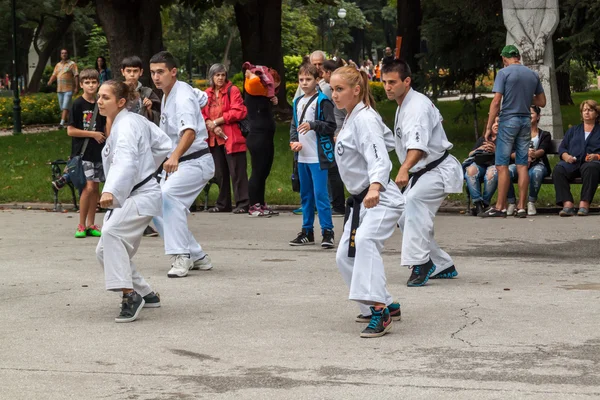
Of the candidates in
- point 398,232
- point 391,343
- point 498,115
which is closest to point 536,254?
point 398,232

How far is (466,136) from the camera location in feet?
83.3

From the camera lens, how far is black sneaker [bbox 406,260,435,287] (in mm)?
10070

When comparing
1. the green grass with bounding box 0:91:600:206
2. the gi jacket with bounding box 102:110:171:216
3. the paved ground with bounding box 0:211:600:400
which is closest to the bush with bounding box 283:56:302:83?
the green grass with bounding box 0:91:600:206

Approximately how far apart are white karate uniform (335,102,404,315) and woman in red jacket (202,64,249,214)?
6.76 meters

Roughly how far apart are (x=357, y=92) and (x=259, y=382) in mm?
2358

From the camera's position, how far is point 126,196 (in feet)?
28.5

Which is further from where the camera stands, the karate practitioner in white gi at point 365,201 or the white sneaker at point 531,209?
the white sneaker at point 531,209

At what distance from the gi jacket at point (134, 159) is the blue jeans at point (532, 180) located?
23.1 ft

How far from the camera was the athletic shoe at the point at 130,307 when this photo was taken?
28.5 feet

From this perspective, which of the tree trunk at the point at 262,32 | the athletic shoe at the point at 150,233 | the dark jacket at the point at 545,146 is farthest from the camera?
the tree trunk at the point at 262,32

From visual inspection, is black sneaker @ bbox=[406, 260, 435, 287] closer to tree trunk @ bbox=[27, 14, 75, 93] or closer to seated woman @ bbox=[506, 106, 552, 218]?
seated woman @ bbox=[506, 106, 552, 218]

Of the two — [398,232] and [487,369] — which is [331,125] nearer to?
[398,232]

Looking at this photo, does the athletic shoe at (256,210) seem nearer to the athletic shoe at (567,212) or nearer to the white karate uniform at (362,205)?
the athletic shoe at (567,212)

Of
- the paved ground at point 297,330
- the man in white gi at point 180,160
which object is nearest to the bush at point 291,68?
the paved ground at point 297,330
